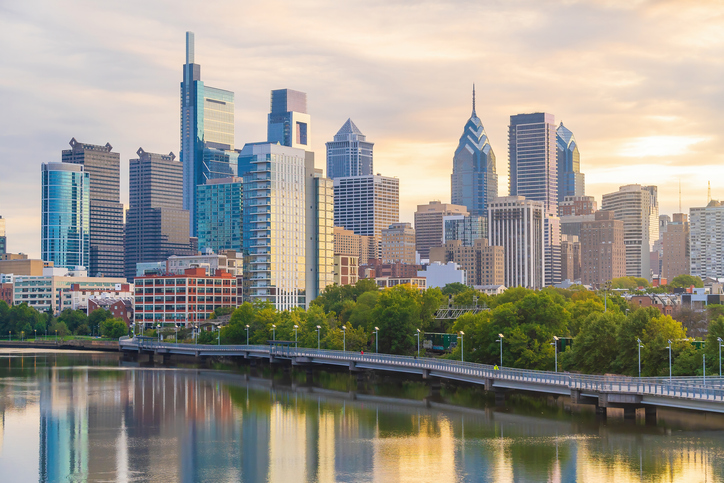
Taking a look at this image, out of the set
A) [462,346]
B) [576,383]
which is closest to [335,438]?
[576,383]

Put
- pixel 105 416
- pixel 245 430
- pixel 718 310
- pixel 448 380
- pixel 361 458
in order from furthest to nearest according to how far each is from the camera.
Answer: pixel 718 310 < pixel 448 380 < pixel 105 416 < pixel 245 430 < pixel 361 458

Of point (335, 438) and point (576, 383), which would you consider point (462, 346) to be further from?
point (335, 438)

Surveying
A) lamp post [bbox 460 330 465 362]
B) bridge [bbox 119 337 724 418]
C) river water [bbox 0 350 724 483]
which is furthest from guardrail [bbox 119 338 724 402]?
lamp post [bbox 460 330 465 362]

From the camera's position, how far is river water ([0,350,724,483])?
6644 centimetres

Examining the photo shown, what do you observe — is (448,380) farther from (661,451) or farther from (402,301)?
(661,451)

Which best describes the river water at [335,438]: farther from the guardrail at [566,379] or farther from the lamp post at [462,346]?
the lamp post at [462,346]

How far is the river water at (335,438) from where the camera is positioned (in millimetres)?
66438

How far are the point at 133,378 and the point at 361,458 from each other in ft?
246

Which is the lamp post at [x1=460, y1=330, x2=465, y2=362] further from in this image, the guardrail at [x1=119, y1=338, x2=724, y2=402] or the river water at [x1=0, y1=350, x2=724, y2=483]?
the river water at [x1=0, y1=350, x2=724, y2=483]

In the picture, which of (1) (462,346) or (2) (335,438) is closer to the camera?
(2) (335,438)

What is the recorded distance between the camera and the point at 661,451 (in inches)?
2825

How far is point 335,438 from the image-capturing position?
80.8 metres

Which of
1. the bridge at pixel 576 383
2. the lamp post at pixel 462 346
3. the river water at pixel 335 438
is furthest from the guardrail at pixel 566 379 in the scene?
the lamp post at pixel 462 346

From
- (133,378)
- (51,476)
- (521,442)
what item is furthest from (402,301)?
(51,476)
